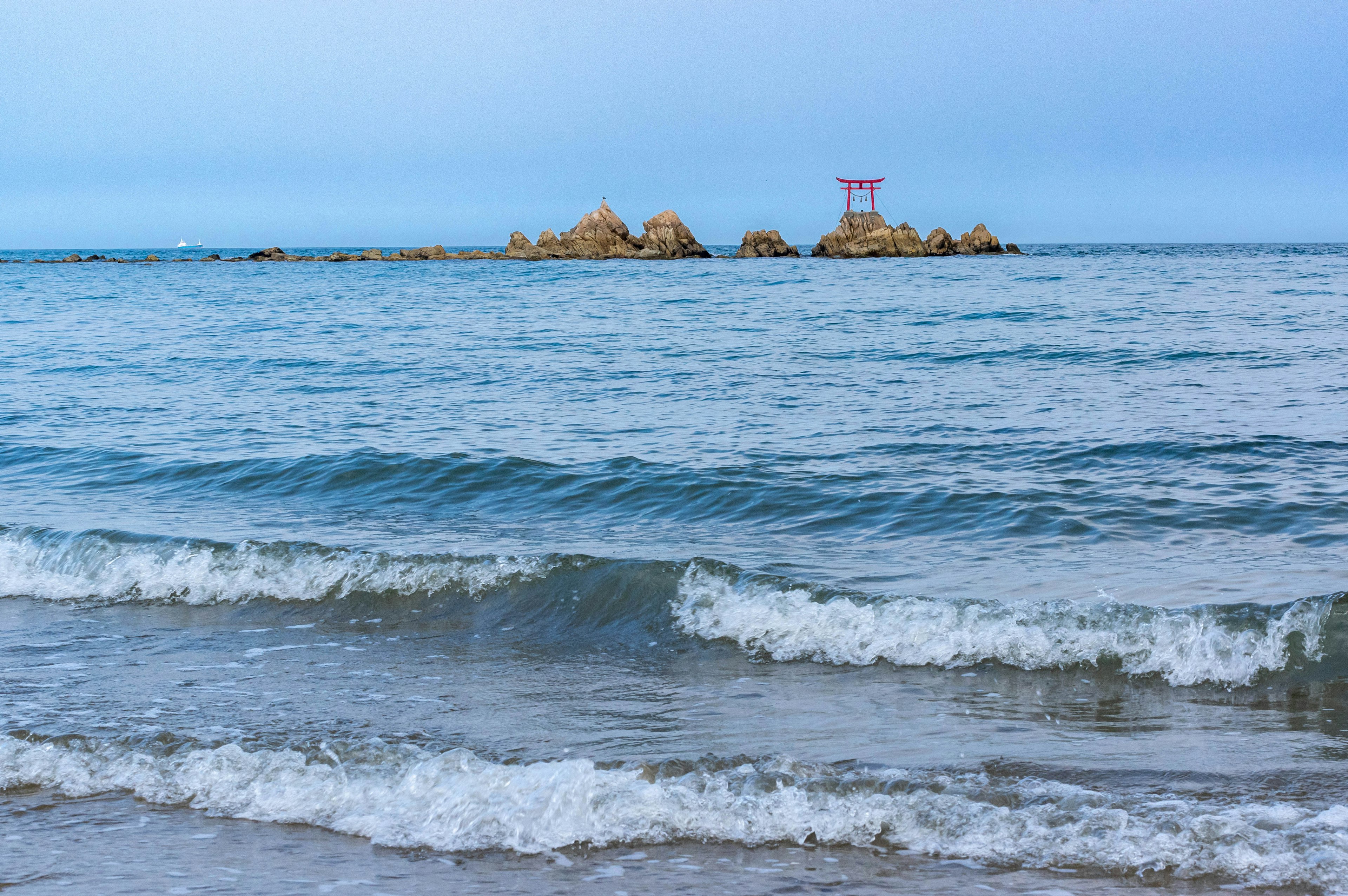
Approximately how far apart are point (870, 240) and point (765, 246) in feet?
35.2

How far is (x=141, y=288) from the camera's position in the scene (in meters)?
52.0

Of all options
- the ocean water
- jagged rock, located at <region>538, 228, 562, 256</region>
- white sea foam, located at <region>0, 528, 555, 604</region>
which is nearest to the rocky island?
jagged rock, located at <region>538, 228, 562, 256</region>

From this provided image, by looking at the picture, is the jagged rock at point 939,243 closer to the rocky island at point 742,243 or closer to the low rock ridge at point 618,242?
the rocky island at point 742,243

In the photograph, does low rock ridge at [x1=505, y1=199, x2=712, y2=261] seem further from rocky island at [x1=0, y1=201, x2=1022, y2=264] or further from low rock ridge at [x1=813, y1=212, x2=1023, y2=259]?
low rock ridge at [x1=813, y1=212, x2=1023, y2=259]

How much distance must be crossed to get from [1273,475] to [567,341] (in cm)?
1620

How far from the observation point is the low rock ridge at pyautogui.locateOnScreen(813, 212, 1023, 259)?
87.4 metres

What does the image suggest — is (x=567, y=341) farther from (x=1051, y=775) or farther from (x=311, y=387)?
(x=1051, y=775)

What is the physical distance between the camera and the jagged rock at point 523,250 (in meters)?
96.0

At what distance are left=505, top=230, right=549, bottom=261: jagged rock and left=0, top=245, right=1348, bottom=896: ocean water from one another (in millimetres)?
81826

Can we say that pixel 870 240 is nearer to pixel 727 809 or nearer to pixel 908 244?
pixel 908 244

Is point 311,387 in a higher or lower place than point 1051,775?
higher

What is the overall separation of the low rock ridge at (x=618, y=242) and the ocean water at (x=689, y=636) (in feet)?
253

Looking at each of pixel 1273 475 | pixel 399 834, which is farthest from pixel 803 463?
pixel 399 834

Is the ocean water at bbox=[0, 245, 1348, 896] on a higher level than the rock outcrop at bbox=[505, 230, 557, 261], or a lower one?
lower
